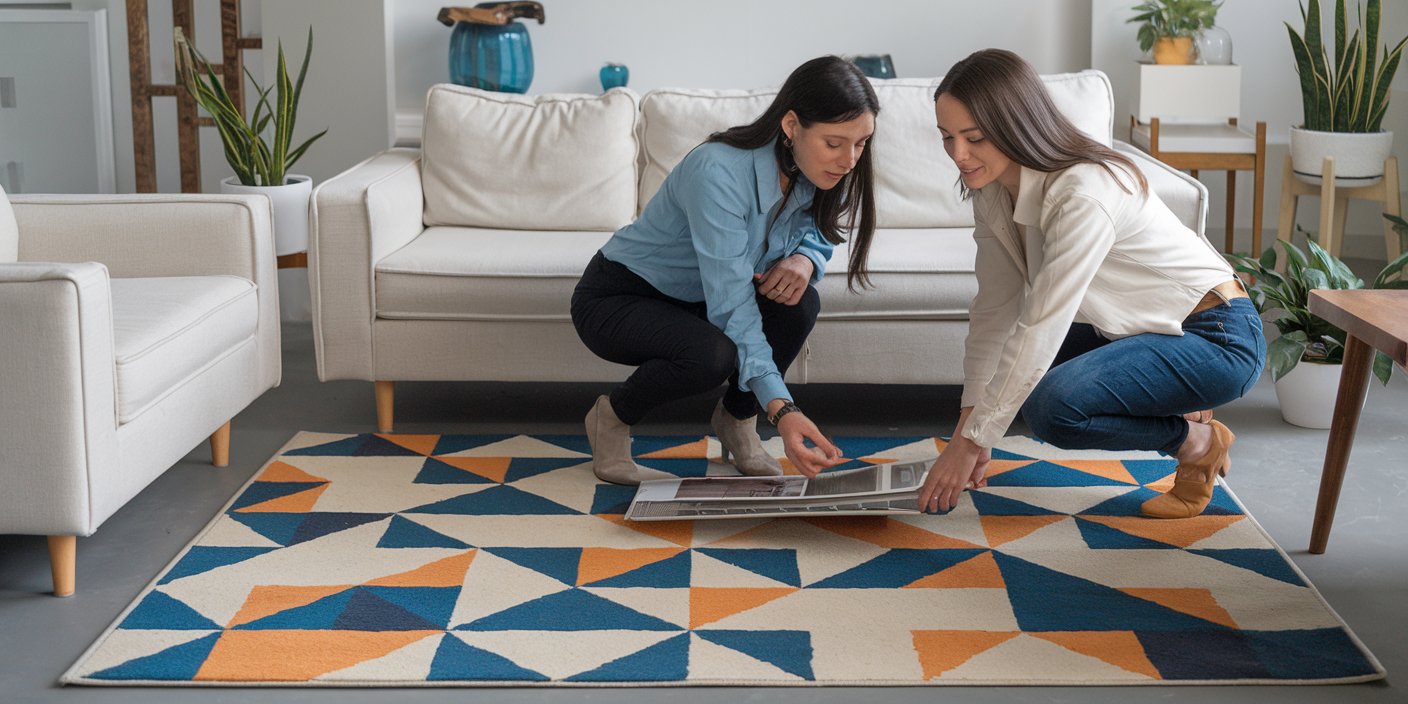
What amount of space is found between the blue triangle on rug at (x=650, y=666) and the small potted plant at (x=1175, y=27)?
10.0 ft

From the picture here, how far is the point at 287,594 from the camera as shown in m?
2.21

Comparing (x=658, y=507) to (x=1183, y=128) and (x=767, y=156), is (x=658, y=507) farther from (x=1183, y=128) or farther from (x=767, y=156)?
(x=1183, y=128)

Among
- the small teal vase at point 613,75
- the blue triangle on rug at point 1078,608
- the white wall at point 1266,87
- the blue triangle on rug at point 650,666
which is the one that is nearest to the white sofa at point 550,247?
the blue triangle on rug at point 1078,608

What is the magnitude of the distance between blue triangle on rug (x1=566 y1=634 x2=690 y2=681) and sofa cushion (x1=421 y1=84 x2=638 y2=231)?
1.62m

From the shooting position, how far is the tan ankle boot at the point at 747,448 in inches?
110

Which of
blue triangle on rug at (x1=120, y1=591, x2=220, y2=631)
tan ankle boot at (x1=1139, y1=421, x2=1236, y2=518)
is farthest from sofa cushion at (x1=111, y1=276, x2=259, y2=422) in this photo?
tan ankle boot at (x1=1139, y1=421, x2=1236, y2=518)

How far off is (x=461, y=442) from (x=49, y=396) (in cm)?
103

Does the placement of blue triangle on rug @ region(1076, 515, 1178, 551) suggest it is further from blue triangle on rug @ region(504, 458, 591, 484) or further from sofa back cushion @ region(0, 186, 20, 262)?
sofa back cushion @ region(0, 186, 20, 262)

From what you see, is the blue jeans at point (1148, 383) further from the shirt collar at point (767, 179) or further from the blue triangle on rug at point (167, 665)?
the blue triangle on rug at point (167, 665)

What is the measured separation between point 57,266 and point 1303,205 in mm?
4282

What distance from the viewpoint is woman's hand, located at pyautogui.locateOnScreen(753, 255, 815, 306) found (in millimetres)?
2619

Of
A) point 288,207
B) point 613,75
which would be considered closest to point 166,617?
point 288,207

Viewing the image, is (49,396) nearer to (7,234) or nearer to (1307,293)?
(7,234)

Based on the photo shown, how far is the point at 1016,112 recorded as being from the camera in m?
2.13
